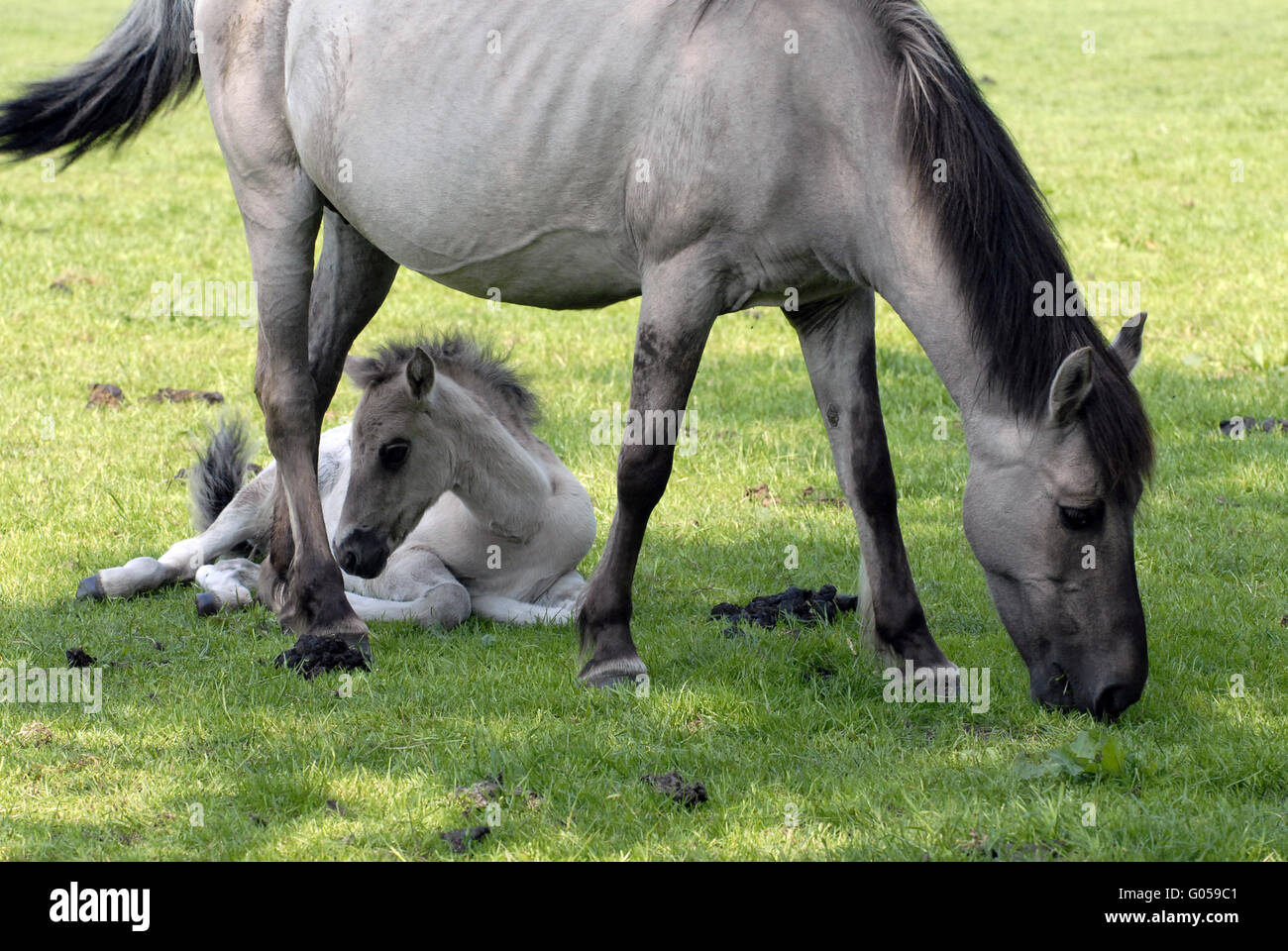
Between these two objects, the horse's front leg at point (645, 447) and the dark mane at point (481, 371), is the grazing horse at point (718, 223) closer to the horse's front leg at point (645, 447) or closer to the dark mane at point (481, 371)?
the horse's front leg at point (645, 447)

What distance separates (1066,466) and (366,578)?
3.21m

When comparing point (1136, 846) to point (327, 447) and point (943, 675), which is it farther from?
point (327, 447)

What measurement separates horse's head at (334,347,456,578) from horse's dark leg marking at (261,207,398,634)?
0.42 m

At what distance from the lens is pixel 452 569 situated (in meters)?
6.70

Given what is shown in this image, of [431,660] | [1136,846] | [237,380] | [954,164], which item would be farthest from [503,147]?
[237,380]

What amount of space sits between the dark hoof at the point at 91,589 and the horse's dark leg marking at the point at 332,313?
2.36 ft

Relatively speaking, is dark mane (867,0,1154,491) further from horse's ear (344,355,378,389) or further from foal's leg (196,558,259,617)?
foal's leg (196,558,259,617)

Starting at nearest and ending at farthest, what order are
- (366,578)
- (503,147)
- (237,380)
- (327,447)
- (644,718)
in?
(644,718), (503,147), (366,578), (327,447), (237,380)

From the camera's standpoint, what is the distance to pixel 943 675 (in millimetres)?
5234

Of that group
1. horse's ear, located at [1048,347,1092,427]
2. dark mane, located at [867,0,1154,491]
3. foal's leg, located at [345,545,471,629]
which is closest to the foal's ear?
foal's leg, located at [345,545,471,629]

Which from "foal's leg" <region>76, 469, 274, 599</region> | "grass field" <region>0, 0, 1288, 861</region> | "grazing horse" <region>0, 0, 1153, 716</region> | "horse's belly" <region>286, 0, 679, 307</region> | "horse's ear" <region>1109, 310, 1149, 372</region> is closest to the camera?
"grass field" <region>0, 0, 1288, 861</region>

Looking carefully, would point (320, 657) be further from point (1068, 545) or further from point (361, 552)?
point (1068, 545)

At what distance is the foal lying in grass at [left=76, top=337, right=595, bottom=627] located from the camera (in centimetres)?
608

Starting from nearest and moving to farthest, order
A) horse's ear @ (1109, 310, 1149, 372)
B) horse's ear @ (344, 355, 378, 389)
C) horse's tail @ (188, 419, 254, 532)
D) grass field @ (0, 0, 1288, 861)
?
grass field @ (0, 0, 1288, 861), horse's ear @ (1109, 310, 1149, 372), horse's ear @ (344, 355, 378, 389), horse's tail @ (188, 419, 254, 532)
